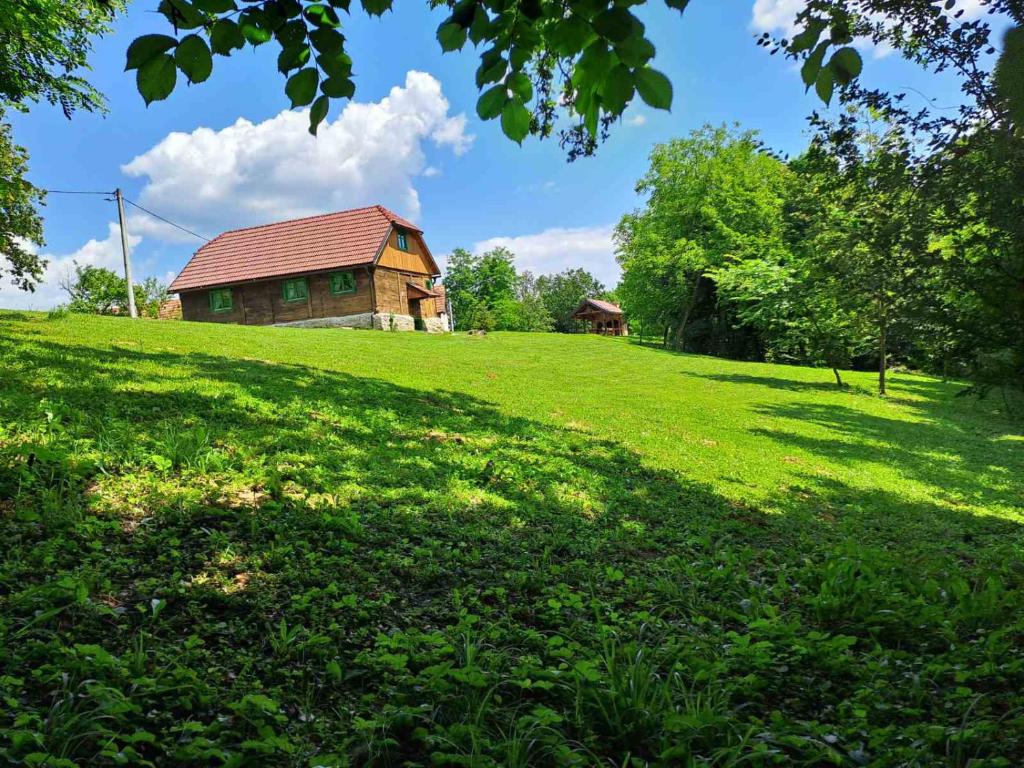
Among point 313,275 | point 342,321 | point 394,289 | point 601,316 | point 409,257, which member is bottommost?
point 342,321

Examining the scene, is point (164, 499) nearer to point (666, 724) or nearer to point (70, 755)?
point (70, 755)

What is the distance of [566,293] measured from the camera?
10119 cm

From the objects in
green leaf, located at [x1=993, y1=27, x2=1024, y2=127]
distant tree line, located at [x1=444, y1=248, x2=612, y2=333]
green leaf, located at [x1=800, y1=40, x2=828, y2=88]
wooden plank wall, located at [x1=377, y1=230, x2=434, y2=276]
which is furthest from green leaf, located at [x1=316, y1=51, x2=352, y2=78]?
distant tree line, located at [x1=444, y1=248, x2=612, y2=333]

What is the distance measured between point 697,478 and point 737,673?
201 inches

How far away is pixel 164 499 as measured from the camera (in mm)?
3902

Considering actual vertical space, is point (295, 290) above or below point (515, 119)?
above

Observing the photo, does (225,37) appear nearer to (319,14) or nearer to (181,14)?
(181,14)

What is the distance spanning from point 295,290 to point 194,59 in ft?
111

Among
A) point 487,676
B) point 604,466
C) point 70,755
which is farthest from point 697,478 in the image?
point 70,755

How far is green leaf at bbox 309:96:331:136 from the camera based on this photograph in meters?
1.93

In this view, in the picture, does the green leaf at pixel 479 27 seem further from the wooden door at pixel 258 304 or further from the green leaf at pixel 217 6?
the wooden door at pixel 258 304

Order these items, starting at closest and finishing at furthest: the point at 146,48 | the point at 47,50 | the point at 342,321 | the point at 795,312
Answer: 1. the point at 146,48
2. the point at 47,50
3. the point at 795,312
4. the point at 342,321

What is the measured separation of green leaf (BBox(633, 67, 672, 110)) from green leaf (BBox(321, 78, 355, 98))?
103 cm

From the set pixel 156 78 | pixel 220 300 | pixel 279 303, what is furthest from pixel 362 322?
pixel 156 78
